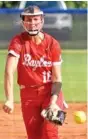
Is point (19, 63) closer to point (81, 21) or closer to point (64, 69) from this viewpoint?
point (64, 69)

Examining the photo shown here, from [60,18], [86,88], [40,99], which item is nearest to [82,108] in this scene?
[86,88]

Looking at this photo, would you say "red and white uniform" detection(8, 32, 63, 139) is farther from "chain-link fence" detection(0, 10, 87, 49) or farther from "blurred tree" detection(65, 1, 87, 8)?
"blurred tree" detection(65, 1, 87, 8)

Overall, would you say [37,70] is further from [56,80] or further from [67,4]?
[67,4]

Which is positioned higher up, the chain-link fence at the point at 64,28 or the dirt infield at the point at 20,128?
the dirt infield at the point at 20,128

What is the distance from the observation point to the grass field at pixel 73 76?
12242 millimetres

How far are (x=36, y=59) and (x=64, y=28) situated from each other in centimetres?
1255

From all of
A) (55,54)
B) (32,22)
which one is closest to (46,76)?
(55,54)

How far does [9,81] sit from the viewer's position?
5727 millimetres

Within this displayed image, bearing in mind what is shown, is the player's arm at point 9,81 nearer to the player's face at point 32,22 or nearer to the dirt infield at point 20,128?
the player's face at point 32,22

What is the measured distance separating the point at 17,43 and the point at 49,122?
87 centimetres

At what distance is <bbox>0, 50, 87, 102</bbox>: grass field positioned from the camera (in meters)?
12.2

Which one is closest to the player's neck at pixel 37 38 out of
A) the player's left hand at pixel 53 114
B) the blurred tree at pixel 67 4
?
the player's left hand at pixel 53 114

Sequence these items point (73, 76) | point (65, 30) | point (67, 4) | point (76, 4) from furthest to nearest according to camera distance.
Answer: point (76, 4) → point (67, 4) → point (65, 30) → point (73, 76)

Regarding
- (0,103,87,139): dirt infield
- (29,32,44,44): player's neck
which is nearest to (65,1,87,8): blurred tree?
(0,103,87,139): dirt infield
